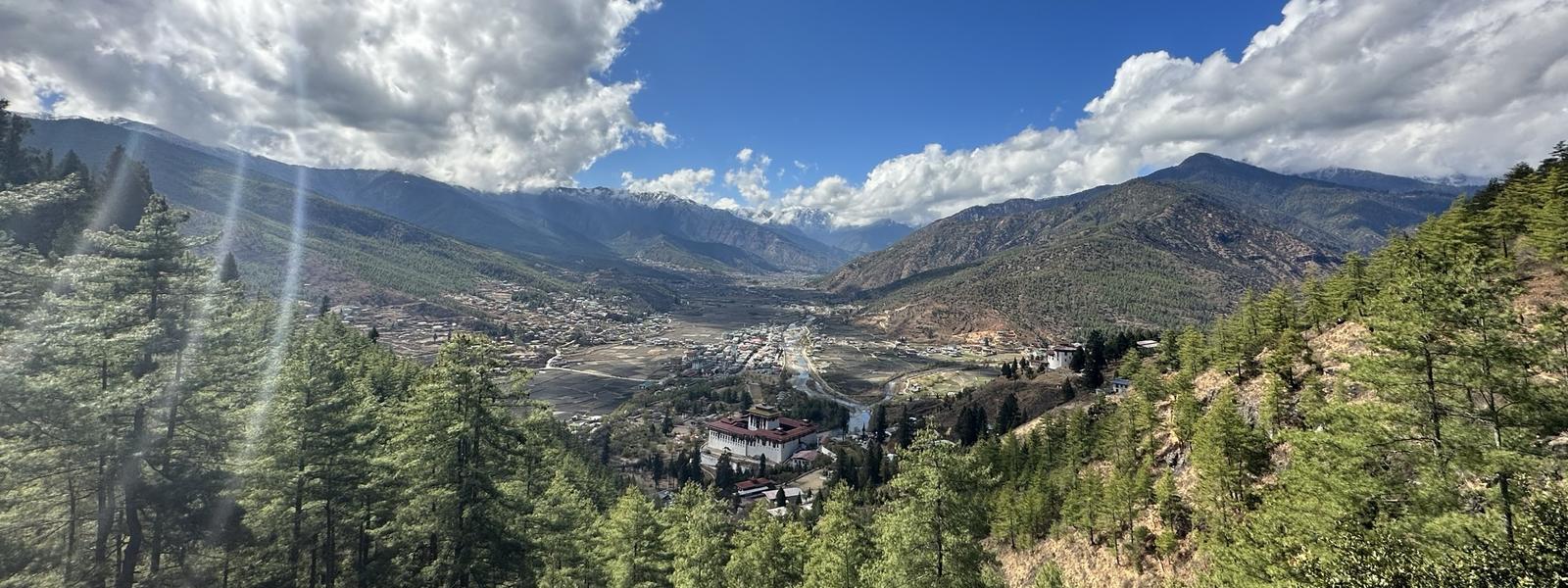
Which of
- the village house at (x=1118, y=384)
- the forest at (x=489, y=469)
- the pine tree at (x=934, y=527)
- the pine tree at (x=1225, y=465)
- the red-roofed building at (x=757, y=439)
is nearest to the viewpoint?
the forest at (x=489, y=469)

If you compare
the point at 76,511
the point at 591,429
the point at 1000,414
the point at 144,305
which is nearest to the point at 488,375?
the point at 144,305

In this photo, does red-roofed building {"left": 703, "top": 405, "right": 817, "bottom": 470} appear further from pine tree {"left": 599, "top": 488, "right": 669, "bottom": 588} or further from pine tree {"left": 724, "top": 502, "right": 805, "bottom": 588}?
pine tree {"left": 599, "top": 488, "right": 669, "bottom": 588}

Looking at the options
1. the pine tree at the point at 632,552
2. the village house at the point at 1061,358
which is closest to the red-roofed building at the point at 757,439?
the village house at the point at 1061,358

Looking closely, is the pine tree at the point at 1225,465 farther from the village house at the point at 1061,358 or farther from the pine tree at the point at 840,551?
the village house at the point at 1061,358

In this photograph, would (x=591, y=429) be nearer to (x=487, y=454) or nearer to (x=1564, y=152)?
(x=487, y=454)

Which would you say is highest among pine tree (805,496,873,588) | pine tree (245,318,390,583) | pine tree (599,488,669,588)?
pine tree (245,318,390,583)

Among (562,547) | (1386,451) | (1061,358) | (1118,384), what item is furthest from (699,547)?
(1061,358)

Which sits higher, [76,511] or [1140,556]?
[76,511]

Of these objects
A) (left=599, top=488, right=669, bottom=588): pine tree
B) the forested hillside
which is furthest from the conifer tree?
the forested hillside

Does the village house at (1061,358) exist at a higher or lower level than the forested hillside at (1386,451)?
lower
